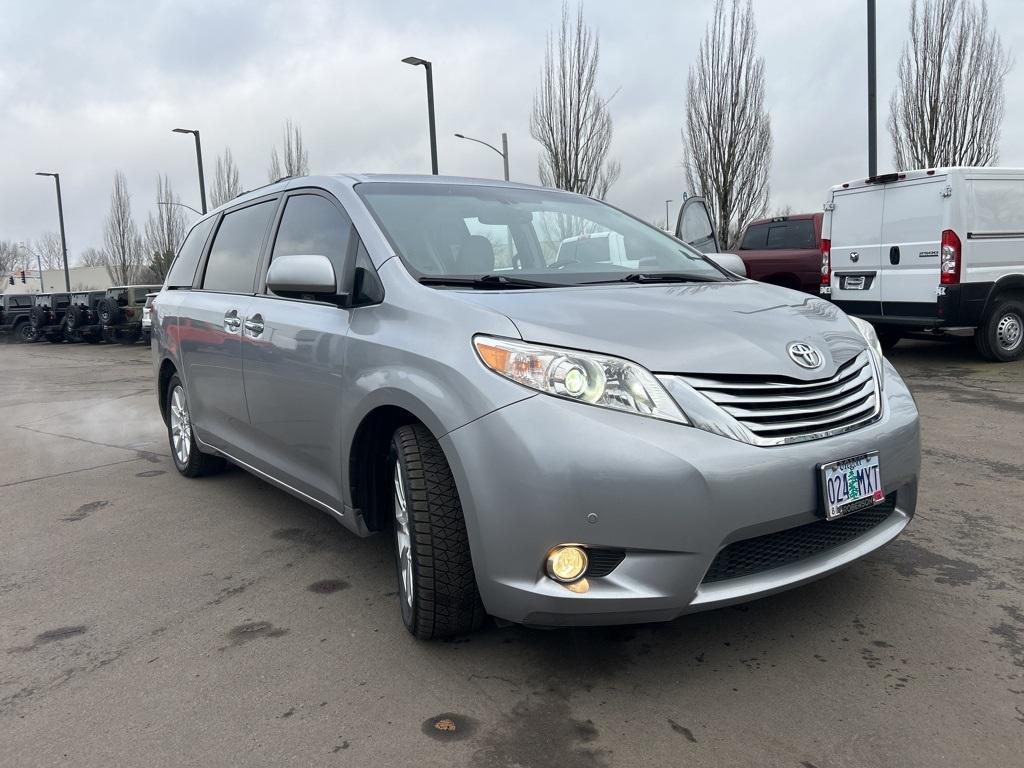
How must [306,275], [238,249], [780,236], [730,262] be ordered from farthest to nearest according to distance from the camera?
[780,236] → [238,249] → [730,262] → [306,275]

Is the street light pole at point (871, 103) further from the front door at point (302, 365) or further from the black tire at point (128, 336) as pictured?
the black tire at point (128, 336)

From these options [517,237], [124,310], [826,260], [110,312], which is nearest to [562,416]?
[517,237]

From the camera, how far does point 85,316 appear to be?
71.5 feet

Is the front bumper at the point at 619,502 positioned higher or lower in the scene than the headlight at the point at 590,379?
lower

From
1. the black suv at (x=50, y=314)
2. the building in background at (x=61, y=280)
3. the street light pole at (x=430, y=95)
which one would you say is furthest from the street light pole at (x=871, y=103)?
the building in background at (x=61, y=280)

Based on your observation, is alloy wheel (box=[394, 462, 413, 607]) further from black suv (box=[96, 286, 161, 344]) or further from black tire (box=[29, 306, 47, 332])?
black tire (box=[29, 306, 47, 332])

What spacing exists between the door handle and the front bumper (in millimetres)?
1687

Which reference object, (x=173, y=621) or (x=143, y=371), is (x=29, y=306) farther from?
(x=173, y=621)

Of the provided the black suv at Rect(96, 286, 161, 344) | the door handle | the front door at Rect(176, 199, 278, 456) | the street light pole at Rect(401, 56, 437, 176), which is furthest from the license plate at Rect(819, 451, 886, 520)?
the black suv at Rect(96, 286, 161, 344)

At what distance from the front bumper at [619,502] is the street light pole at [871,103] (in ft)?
39.2

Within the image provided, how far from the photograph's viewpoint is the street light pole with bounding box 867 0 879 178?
12.6 metres

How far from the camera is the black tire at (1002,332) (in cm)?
871

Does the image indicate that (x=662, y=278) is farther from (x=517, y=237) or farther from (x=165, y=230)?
(x=165, y=230)

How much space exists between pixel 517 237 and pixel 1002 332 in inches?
299
